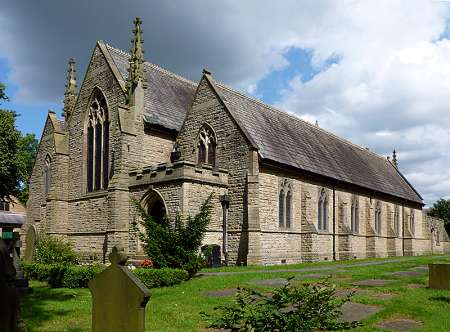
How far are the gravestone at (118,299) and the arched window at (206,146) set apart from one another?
825 inches

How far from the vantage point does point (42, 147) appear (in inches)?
1352

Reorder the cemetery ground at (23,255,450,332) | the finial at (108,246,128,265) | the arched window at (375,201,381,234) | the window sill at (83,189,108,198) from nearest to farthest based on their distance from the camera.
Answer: the finial at (108,246,128,265) → the cemetery ground at (23,255,450,332) → the window sill at (83,189,108,198) → the arched window at (375,201,381,234)

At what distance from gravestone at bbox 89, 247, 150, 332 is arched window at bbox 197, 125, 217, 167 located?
20945mm

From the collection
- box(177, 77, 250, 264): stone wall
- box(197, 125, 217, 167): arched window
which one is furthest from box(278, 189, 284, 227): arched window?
box(197, 125, 217, 167): arched window

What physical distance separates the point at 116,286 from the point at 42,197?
103 feet

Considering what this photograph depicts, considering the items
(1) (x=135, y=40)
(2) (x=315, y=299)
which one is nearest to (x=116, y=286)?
(2) (x=315, y=299)

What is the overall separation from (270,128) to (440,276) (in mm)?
17962

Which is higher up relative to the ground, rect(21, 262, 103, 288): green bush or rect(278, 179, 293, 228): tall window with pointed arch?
rect(278, 179, 293, 228): tall window with pointed arch

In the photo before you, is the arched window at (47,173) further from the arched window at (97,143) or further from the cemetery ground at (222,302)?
the cemetery ground at (222,302)

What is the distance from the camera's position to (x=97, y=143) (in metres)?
Answer: 29.8

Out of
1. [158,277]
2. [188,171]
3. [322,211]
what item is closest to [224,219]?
[188,171]

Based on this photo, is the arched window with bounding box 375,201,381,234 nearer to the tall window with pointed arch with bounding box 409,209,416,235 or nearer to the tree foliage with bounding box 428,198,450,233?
the tall window with pointed arch with bounding box 409,209,416,235

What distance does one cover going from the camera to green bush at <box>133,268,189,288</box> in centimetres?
1490

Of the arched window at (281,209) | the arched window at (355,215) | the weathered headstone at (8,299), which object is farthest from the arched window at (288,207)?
the weathered headstone at (8,299)
